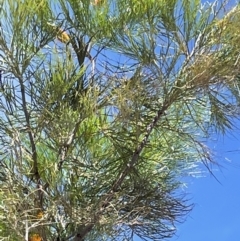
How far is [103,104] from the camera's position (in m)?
1.05

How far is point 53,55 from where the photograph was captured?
41.2 inches

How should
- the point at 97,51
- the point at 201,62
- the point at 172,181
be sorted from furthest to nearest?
the point at 172,181, the point at 97,51, the point at 201,62

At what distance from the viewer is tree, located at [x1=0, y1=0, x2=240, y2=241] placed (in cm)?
101

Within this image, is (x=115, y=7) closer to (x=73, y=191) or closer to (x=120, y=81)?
(x=120, y=81)

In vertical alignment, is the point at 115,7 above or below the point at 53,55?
above

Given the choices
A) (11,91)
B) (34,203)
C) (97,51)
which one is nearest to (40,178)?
(34,203)

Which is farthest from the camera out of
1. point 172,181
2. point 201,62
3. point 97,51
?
point 172,181

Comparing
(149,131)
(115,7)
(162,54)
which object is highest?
(115,7)

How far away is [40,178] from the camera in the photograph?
3.53 ft

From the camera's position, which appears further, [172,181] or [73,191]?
[172,181]

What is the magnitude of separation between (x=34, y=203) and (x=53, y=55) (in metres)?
0.27

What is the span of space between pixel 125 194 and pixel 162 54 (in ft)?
0.88

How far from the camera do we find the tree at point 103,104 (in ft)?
3.32

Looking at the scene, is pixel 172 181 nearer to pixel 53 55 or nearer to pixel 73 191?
pixel 73 191
